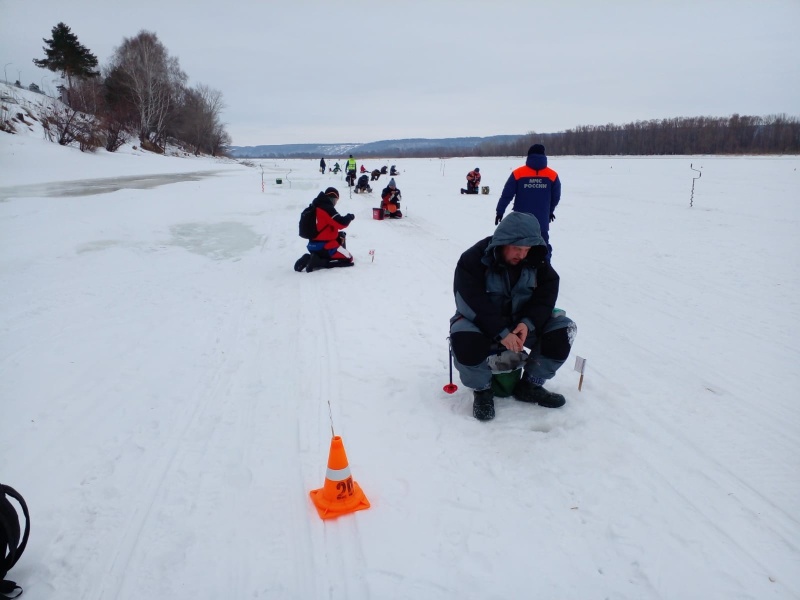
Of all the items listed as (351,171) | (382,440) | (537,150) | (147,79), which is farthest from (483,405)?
(147,79)

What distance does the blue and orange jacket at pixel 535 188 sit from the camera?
6238mm

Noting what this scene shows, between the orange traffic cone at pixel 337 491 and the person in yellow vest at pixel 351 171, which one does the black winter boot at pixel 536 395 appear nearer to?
the orange traffic cone at pixel 337 491

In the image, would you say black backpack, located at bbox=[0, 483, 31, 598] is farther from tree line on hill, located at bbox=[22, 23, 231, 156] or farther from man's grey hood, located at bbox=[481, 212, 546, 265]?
tree line on hill, located at bbox=[22, 23, 231, 156]

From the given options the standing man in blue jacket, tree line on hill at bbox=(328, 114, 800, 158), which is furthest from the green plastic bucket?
tree line on hill at bbox=(328, 114, 800, 158)

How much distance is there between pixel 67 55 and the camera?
152 feet

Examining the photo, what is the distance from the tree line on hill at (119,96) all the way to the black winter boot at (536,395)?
115 feet

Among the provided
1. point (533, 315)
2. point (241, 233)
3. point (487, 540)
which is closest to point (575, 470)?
point (487, 540)

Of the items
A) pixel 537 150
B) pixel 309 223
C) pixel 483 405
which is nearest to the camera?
pixel 483 405

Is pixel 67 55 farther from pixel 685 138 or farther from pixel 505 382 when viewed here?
pixel 685 138

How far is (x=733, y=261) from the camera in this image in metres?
8.30

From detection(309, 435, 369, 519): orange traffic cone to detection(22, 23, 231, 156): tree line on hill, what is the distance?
35.4 metres

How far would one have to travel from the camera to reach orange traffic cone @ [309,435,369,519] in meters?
2.69

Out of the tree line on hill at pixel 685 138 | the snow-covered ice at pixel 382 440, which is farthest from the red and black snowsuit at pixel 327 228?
the tree line on hill at pixel 685 138

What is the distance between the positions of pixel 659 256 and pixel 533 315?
21.5 ft
